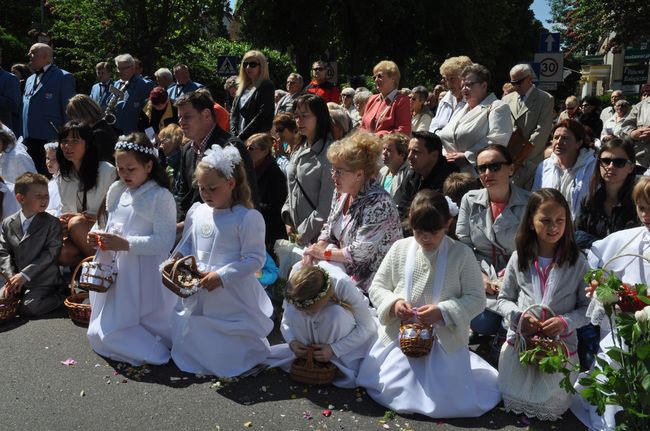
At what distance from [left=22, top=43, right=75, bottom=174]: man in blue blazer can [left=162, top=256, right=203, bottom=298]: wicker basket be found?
6094 mm

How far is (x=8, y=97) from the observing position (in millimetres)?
11312

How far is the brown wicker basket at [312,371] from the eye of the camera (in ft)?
16.0

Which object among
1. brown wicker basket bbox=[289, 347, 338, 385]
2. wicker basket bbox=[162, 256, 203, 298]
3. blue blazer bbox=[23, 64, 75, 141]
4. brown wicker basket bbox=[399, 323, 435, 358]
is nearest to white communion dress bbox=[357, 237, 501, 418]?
brown wicker basket bbox=[399, 323, 435, 358]

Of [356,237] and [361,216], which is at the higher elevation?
[361,216]

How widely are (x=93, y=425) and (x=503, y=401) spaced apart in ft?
8.58

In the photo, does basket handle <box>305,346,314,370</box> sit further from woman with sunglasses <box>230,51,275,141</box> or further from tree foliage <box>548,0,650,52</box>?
tree foliage <box>548,0,650,52</box>

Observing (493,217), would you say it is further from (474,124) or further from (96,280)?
(96,280)

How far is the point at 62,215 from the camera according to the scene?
696cm

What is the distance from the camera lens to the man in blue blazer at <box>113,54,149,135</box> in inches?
420

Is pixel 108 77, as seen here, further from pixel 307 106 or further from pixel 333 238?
pixel 333 238

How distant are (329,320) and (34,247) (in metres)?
3.18

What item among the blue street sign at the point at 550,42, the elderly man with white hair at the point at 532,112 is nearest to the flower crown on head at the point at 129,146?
the elderly man with white hair at the point at 532,112

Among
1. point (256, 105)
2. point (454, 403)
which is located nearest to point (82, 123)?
point (256, 105)

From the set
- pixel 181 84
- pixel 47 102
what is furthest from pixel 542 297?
pixel 181 84
